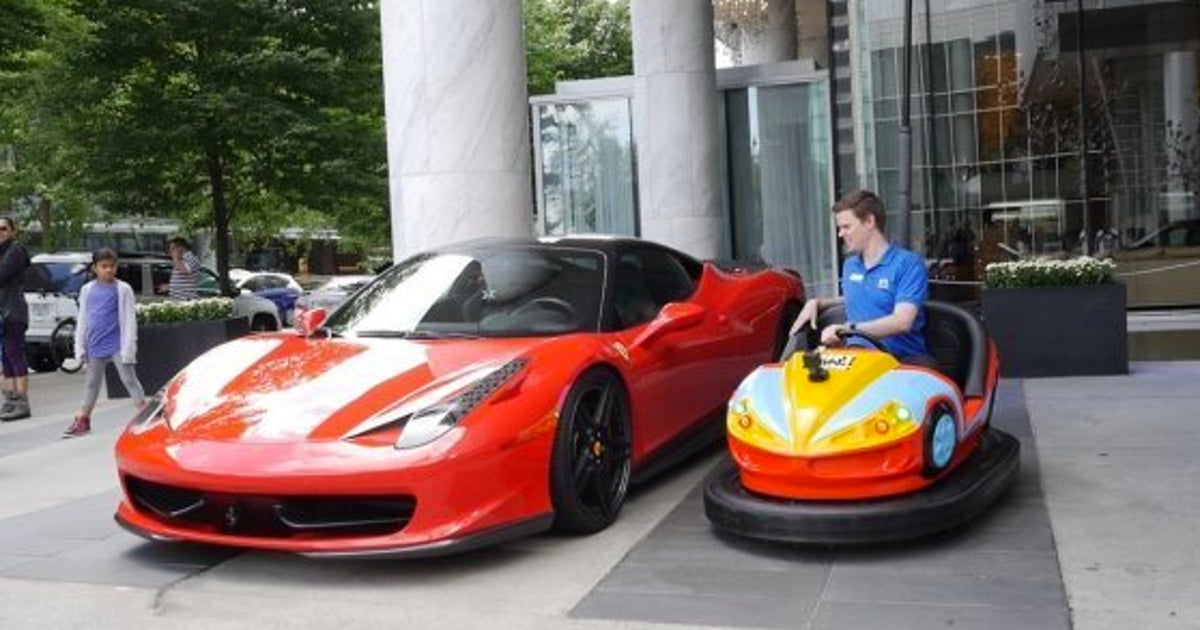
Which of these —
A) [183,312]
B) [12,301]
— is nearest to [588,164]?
[183,312]

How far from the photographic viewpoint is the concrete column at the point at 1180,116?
17.1 metres

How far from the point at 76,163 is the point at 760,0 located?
13556 millimetres

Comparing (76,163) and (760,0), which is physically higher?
(760,0)

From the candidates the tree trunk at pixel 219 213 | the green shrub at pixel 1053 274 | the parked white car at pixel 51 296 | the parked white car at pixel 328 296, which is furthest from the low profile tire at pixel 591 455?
the tree trunk at pixel 219 213

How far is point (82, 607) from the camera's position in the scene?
487 centimetres

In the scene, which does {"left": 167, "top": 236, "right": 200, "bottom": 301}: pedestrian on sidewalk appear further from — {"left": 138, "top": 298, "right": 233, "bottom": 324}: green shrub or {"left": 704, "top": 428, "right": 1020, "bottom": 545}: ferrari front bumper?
{"left": 704, "top": 428, "right": 1020, "bottom": 545}: ferrari front bumper

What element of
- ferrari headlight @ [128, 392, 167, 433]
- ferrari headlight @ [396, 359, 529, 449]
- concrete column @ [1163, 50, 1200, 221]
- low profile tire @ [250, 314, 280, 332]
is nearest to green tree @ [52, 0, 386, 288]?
low profile tire @ [250, 314, 280, 332]

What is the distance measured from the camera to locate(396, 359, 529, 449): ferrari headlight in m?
4.92

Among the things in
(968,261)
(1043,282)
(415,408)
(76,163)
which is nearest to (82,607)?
(415,408)

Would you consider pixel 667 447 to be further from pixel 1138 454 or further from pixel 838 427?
pixel 1138 454

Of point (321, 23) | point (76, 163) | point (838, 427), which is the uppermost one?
point (321, 23)

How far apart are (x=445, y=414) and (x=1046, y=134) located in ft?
46.9

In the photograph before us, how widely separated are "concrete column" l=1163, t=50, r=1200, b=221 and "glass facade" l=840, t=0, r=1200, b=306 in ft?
0.06

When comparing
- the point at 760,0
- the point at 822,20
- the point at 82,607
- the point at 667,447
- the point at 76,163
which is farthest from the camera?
the point at 822,20
